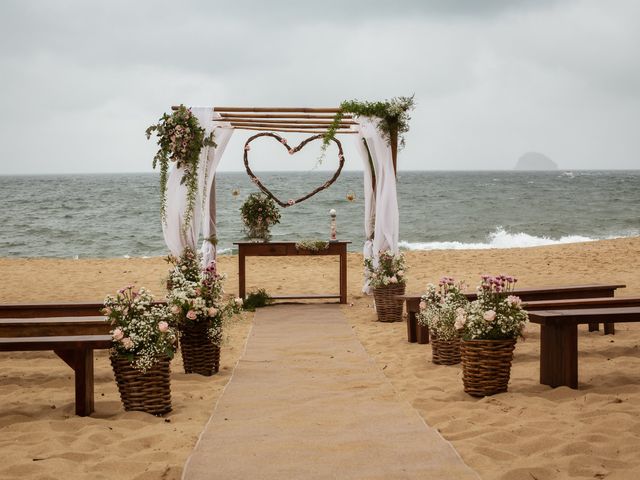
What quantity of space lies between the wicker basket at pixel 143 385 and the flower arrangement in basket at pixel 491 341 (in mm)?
2042

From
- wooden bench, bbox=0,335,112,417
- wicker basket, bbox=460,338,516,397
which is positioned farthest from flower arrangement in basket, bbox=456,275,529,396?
wooden bench, bbox=0,335,112,417

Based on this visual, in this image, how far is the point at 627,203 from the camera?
40562mm

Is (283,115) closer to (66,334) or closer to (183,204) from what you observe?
(183,204)

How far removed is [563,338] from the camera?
5.25 meters

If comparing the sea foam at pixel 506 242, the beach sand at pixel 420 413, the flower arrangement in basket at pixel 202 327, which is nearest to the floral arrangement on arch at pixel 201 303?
the flower arrangement in basket at pixel 202 327

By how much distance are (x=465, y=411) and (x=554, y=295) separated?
3.07 metres

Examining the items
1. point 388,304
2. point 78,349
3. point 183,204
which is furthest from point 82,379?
point 183,204

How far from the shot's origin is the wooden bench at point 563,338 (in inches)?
204

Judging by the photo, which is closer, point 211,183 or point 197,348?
point 197,348

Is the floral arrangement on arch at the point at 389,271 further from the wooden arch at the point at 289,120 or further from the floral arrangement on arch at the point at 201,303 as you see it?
the floral arrangement on arch at the point at 201,303

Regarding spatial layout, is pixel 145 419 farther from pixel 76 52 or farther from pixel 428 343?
pixel 76 52

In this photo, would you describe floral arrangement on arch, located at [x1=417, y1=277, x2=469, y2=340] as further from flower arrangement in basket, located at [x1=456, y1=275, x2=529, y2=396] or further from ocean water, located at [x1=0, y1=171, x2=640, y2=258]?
ocean water, located at [x1=0, y1=171, x2=640, y2=258]

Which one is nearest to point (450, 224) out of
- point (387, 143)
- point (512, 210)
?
point (512, 210)

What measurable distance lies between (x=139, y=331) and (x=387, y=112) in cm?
602
